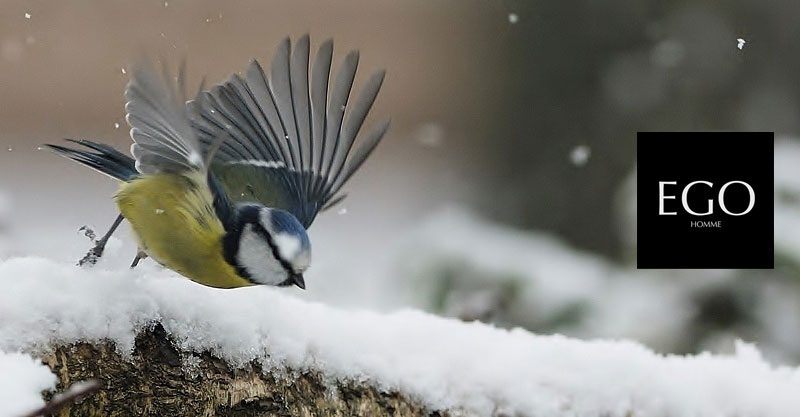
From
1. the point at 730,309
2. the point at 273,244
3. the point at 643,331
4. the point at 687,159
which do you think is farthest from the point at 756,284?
the point at 273,244

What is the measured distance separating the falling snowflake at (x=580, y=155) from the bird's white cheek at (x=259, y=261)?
2510mm

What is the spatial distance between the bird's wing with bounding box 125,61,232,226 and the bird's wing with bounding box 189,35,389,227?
131mm

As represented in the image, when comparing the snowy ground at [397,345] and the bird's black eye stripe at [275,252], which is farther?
the bird's black eye stripe at [275,252]

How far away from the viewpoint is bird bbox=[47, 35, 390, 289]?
1567 mm

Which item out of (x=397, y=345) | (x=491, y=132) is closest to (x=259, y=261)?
(x=397, y=345)

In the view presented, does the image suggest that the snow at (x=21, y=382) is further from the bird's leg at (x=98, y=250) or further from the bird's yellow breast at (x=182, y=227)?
the bird's leg at (x=98, y=250)

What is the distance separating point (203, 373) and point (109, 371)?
0.12m

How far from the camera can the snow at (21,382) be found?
3.57ft

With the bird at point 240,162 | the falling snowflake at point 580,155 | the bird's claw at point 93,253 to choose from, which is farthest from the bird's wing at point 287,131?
the falling snowflake at point 580,155

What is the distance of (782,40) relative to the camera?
3781 millimetres

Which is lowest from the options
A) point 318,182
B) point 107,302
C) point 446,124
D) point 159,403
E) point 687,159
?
point 159,403

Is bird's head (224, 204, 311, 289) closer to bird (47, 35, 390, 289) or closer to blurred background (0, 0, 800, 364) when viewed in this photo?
bird (47, 35, 390, 289)

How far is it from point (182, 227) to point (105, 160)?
26 centimetres

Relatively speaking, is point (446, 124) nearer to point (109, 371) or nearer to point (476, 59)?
point (476, 59)
